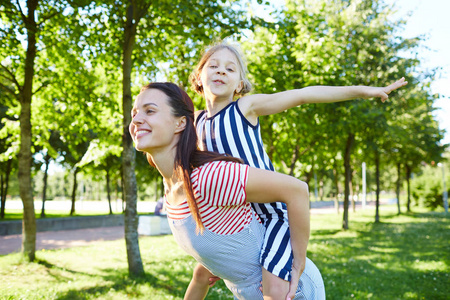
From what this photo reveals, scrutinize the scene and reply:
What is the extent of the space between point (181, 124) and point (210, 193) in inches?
17.2

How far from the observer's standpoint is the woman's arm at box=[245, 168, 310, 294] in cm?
171

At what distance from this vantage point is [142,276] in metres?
7.53

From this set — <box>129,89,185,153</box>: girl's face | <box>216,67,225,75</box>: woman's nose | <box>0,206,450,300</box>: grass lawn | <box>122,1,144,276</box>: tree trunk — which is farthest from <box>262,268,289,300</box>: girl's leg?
<box>122,1,144,276</box>: tree trunk

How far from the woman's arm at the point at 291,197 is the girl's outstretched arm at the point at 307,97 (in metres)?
0.53

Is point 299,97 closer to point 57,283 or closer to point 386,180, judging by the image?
point 57,283

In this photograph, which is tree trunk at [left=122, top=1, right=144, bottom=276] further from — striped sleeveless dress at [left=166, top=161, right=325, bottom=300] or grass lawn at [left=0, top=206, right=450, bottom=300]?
striped sleeveless dress at [left=166, top=161, right=325, bottom=300]

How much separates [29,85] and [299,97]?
339 inches

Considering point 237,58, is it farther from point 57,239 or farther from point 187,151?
point 57,239

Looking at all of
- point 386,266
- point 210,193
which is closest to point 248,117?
point 210,193

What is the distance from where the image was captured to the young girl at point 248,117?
6.24 feet

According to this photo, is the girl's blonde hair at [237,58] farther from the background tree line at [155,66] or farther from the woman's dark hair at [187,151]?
the background tree line at [155,66]

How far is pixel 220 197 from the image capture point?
5.55 ft

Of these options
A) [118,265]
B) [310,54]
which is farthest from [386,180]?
[118,265]

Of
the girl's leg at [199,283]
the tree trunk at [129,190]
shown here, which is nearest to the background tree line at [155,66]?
the tree trunk at [129,190]
